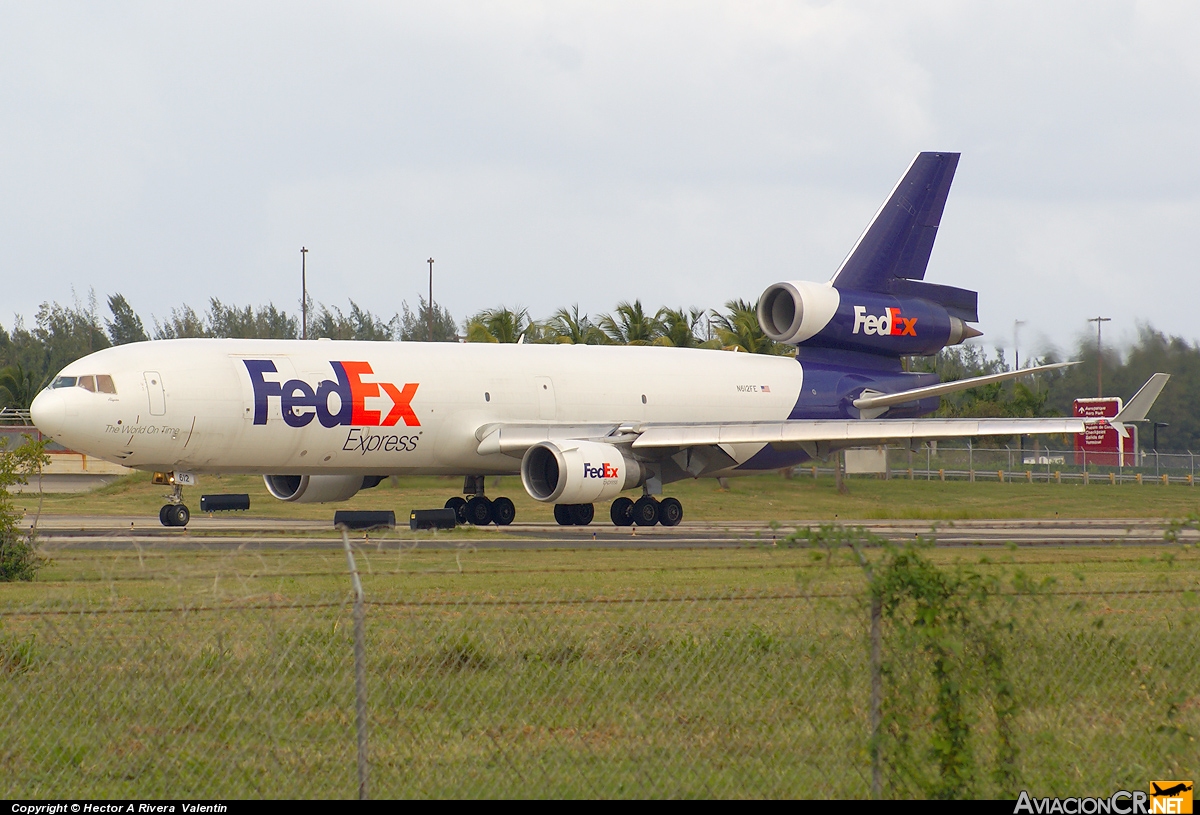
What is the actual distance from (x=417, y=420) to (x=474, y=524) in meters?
4.39

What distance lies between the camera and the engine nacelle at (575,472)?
30250 millimetres

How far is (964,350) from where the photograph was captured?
10788 cm

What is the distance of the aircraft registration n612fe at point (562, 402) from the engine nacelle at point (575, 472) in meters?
0.05

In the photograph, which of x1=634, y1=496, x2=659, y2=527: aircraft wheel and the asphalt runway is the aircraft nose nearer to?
the asphalt runway

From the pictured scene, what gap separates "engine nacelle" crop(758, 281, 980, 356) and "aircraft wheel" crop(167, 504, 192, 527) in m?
17.5

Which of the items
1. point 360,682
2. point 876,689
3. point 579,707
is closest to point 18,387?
point 579,707

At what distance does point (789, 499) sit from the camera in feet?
145

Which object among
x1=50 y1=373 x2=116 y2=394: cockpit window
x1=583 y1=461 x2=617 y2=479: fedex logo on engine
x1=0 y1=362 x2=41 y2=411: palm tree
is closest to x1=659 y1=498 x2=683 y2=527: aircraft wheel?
x1=583 y1=461 x2=617 y2=479: fedex logo on engine

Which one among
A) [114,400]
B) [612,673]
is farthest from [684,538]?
[612,673]

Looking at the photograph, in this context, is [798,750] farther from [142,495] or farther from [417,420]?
[142,495]

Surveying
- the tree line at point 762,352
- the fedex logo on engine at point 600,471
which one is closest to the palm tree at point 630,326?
the tree line at point 762,352

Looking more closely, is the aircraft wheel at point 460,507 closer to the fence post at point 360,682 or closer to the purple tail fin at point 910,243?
the purple tail fin at point 910,243

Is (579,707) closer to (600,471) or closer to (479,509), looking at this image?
Answer: (600,471)

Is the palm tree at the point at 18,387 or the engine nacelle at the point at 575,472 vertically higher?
the palm tree at the point at 18,387
